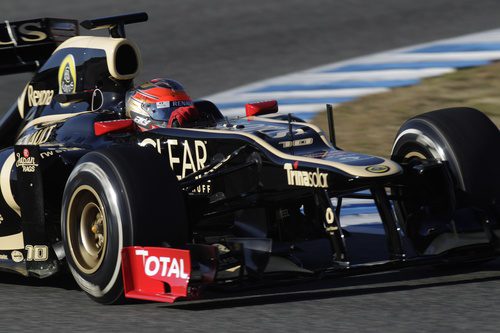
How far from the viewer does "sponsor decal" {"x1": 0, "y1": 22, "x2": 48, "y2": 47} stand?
8977mm

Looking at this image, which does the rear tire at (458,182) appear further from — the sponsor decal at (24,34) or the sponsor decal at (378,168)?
the sponsor decal at (24,34)

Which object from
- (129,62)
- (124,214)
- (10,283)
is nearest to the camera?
(124,214)

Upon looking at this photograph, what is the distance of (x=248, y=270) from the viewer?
613 centimetres

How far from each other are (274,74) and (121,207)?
834 cm

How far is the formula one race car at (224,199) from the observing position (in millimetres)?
6098

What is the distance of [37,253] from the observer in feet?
22.7

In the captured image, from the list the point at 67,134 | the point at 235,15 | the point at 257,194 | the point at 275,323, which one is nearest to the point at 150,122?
the point at 67,134

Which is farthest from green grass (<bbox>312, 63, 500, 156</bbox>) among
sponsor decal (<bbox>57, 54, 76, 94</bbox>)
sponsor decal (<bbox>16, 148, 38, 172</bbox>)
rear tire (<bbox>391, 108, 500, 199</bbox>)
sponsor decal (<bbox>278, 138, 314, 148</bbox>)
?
sponsor decal (<bbox>16, 148, 38, 172</bbox>)

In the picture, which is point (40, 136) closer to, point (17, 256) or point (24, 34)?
point (17, 256)

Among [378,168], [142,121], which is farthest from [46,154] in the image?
[378,168]

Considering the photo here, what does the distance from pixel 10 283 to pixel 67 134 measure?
3.36ft

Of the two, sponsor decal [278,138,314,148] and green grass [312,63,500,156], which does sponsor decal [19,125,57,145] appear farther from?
green grass [312,63,500,156]

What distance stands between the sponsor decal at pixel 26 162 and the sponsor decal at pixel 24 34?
2218 mm

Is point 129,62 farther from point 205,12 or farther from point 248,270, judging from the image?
point 205,12
